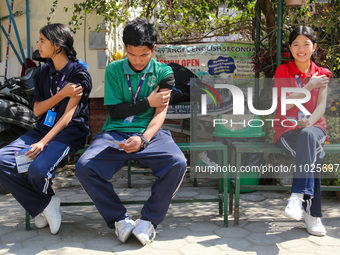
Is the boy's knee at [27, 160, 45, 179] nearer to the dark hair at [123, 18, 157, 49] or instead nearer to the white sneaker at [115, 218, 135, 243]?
the white sneaker at [115, 218, 135, 243]

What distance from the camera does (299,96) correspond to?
137 inches

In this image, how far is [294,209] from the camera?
2.96 meters

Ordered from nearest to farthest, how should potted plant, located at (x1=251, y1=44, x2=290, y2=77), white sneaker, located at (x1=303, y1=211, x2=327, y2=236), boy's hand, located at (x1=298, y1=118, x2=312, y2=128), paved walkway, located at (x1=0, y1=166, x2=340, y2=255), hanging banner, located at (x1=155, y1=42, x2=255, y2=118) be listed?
paved walkway, located at (x1=0, y1=166, x2=340, y2=255), white sneaker, located at (x1=303, y1=211, x2=327, y2=236), boy's hand, located at (x1=298, y1=118, x2=312, y2=128), potted plant, located at (x1=251, y1=44, x2=290, y2=77), hanging banner, located at (x1=155, y1=42, x2=255, y2=118)

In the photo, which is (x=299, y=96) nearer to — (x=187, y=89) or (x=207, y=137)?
(x=187, y=89)

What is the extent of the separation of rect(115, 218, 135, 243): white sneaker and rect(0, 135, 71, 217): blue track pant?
65 centimetres

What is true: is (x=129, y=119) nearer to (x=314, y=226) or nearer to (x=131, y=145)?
(x=131, y=145)

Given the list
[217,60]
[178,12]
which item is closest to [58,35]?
[217,60]

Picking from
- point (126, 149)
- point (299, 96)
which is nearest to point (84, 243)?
point (126, 149)

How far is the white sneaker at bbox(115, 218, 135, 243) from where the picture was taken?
2.98 metres

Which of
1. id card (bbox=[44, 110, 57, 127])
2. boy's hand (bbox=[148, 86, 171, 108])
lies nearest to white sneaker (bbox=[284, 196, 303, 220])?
boy's hand (bbox=[148, 86, 171, 108])

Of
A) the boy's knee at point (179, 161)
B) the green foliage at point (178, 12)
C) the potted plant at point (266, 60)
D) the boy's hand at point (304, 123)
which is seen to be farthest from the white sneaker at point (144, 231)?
the green foliage at point (178, 12)

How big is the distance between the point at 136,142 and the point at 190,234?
901mm

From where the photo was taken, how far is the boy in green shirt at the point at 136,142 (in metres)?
3.02

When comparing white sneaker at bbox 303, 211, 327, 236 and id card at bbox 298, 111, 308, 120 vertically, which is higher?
id card at bbox 298, 111, 308, 120
